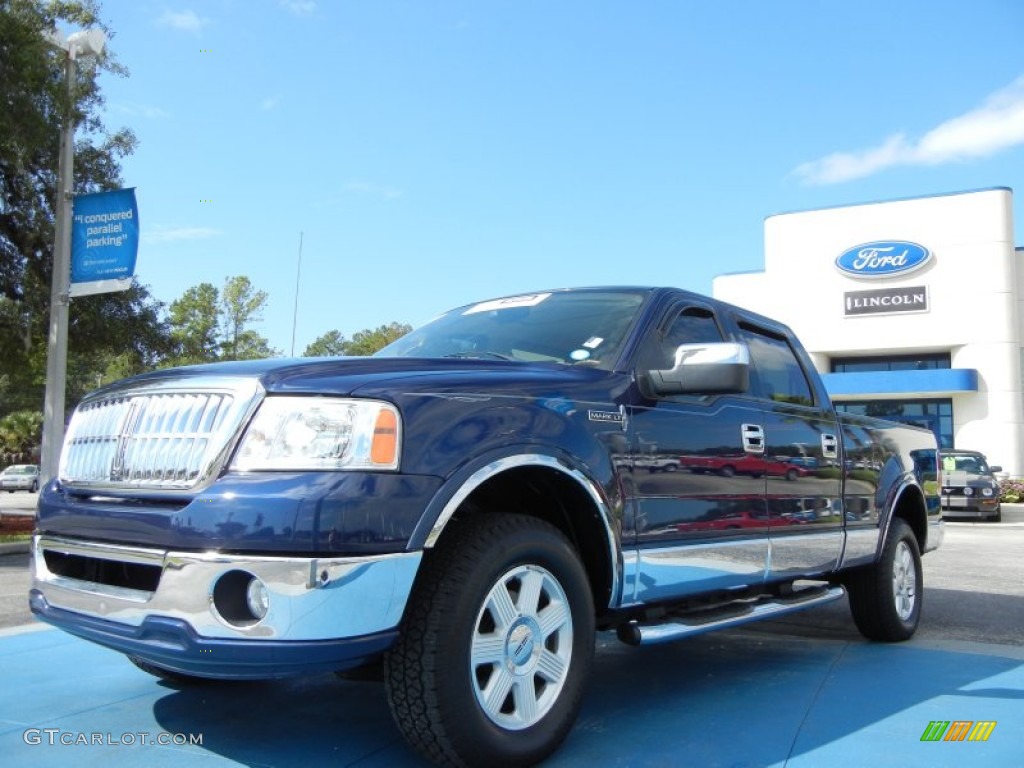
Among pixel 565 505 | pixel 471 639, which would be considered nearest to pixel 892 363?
pixel 565 505

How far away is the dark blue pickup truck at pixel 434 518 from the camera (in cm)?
267

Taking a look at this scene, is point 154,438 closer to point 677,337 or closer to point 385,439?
point 385,439

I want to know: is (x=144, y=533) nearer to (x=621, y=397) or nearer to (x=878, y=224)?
(x=621, y=397)

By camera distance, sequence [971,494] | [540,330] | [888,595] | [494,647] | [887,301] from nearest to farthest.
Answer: [494,647]
[540,330]
[888,595]
[971,494]
[887,301]

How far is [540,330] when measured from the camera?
4281 mm

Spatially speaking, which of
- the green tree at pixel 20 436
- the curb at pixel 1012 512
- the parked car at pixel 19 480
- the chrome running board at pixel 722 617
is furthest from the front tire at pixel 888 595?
the green tree at pixel 20 436

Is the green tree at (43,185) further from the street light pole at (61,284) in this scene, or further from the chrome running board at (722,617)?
the chrome running board at (722,617)

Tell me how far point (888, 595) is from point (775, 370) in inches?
63.5

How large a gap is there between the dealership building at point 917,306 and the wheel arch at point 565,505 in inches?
1268

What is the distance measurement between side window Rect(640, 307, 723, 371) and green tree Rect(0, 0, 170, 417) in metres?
10.4

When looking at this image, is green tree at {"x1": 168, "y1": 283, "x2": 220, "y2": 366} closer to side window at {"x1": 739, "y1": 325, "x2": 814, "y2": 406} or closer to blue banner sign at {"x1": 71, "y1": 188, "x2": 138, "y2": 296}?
blue banner sign at {"x1": 71, "y1": 188, "x2": 138, "y2": 296}

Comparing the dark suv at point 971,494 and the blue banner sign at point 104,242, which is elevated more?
the blue banner sign at point 104,242

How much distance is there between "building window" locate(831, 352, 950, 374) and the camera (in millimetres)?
35000

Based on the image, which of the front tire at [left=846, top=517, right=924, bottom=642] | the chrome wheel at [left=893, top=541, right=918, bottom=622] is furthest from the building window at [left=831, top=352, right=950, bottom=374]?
the front tire at [left=846, top=517, right=924, bottom=642]
